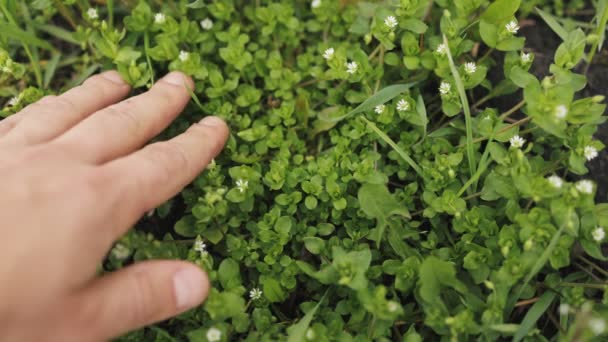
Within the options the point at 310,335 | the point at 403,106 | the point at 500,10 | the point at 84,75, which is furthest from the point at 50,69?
the point at 500,10

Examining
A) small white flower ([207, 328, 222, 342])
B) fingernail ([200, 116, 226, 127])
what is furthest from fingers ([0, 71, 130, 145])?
small white flower ([207, 328, 222, 342])

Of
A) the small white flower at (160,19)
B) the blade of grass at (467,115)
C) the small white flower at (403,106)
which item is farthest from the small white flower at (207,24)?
the blade of grass at (467,115)

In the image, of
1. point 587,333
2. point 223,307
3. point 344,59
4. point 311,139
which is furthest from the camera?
point 311,139

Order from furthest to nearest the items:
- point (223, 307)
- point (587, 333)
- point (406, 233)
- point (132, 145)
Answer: point (406, 233) < point (132, 145) < point (223, 307) < point (587, 333)

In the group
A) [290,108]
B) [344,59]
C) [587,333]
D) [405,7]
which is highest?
[405,7]

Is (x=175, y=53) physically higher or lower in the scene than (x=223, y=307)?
higher

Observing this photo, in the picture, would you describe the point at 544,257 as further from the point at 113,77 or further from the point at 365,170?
the point at 113,77

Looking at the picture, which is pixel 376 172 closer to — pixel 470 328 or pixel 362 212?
pixel 362 212

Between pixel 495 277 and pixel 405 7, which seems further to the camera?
pixel 405 7

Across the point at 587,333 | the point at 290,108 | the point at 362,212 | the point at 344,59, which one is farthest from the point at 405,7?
the point at 587,333
